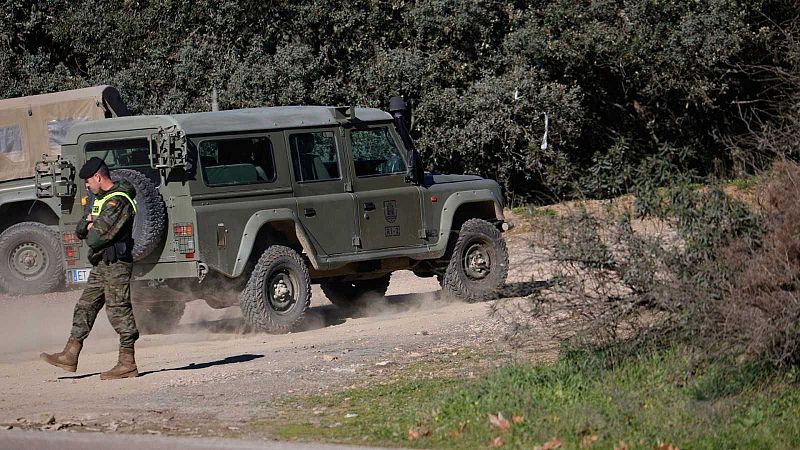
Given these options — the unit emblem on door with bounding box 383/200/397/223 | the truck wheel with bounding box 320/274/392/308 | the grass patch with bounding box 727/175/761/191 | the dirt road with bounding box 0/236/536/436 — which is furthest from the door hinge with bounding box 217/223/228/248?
the grass patch with bounding box 727/175/761/191

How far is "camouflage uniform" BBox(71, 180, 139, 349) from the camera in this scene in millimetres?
9898

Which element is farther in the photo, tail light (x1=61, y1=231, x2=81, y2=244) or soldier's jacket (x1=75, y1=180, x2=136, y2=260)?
tail light (x1=61, y1=231, x2=81, y2=244)

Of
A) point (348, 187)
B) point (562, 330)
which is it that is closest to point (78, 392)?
point (562, 330)

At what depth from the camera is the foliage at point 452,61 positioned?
75.0 ft

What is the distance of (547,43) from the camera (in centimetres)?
2333

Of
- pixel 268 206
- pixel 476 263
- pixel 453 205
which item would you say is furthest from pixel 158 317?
pixel 476 263

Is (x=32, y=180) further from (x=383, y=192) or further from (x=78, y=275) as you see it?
(x=383, y=192)

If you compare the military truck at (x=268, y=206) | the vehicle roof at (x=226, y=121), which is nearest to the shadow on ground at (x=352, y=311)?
the military truck at (x=268, y=206)

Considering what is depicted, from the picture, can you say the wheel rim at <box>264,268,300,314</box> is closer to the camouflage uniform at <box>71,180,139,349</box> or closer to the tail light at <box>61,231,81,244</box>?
the tail light at <box>61,231,81,244</box>

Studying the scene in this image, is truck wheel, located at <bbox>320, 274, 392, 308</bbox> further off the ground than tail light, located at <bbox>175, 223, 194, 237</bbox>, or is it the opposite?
tail light, located at <bbox>175, 223, 194, 237</bbox>

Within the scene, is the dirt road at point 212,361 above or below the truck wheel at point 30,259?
below

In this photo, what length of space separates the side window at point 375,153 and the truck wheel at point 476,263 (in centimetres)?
121

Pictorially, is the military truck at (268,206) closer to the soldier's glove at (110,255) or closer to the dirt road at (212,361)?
the dirt road at (212,361)

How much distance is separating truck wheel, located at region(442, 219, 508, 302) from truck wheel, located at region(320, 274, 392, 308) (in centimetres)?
106
